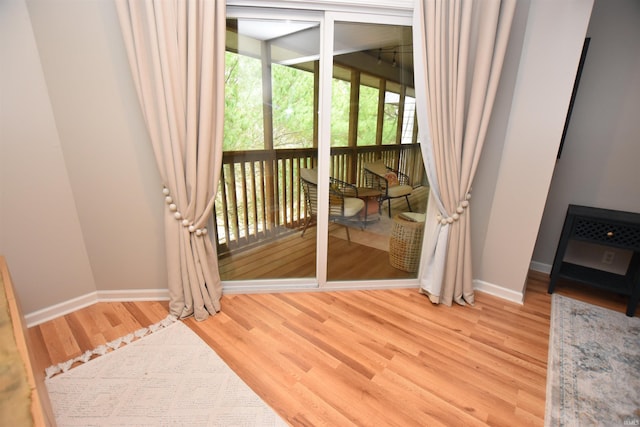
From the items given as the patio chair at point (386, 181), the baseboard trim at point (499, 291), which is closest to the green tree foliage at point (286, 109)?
the patio chair at point (386, 181)

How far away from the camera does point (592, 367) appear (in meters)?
1.74

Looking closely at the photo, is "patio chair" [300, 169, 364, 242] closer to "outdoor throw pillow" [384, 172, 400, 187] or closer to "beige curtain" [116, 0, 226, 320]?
"outdoor throw pillow" [384, 172, 400, 187]

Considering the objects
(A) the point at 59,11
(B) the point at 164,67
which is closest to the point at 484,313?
(B) the point at 164,67

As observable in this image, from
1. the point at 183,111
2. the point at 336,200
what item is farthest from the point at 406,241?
the point at 183,111

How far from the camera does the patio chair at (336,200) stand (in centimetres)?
239

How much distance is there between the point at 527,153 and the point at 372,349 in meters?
1.77

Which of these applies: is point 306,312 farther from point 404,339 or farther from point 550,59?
point 550,59

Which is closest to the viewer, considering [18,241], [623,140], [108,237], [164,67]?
[164,67]

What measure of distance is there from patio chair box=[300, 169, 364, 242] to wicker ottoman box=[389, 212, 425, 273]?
39cm

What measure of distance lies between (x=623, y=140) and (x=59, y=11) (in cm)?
402

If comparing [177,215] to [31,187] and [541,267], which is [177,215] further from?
[541,267]

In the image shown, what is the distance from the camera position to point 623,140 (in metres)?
2.31

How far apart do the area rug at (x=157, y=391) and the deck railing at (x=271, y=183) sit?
0.92 m

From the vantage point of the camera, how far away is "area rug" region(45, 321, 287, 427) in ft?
4.66
